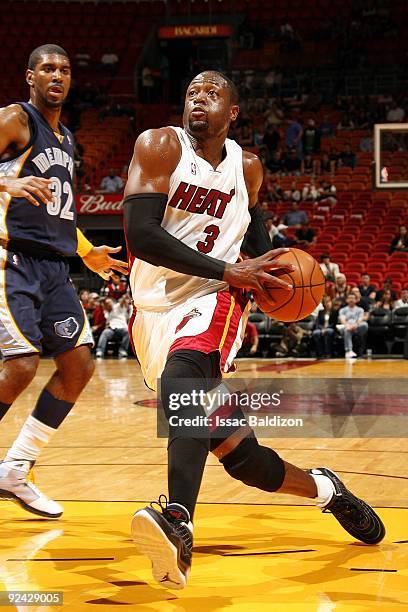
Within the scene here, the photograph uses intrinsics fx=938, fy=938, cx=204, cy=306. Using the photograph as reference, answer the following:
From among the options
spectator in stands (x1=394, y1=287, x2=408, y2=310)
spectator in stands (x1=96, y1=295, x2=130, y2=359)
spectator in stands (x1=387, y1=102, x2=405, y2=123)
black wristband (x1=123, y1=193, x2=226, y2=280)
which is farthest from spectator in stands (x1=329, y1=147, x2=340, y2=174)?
black wristband (x1=123, y1=193, x2=226, y2=280)

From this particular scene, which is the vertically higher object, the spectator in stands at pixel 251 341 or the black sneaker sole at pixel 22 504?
the black sneaker sole at pixel 22 504

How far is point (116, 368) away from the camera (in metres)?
14.5

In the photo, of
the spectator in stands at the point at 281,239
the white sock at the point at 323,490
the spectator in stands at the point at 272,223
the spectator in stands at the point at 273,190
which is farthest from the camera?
the spectator in stands at the point at 273,190

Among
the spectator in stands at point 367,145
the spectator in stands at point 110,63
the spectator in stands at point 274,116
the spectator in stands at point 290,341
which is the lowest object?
the spectator in stands at point 290,341

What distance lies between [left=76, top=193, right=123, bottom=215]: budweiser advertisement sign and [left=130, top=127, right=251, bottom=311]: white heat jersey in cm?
1635

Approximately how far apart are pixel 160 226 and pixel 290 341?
12.3 meters

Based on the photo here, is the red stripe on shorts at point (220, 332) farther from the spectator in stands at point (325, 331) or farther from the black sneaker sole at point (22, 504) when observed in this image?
the spectator in stands at point (325, 331)

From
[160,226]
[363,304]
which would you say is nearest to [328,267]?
[363,304]

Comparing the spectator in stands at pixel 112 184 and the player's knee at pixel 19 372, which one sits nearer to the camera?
the player's knee at pixel 19 372

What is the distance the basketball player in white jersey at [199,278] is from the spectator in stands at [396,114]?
18704 mm

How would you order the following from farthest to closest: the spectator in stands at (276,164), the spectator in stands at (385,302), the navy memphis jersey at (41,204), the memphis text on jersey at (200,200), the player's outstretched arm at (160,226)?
1. the spectator in stands at (276,164)
2. the spectator in stands at (385,302)
3. the navy memphis jersey at (41,204)
4. the memphis text on jersey at (200,200)
5. the player's outstretched arm at (160,226)

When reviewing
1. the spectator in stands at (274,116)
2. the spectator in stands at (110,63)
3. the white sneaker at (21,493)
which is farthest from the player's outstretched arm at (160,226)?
the spectator in stands at (110,63)

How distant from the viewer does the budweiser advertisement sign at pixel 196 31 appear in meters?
23.9

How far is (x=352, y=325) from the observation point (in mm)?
15312
